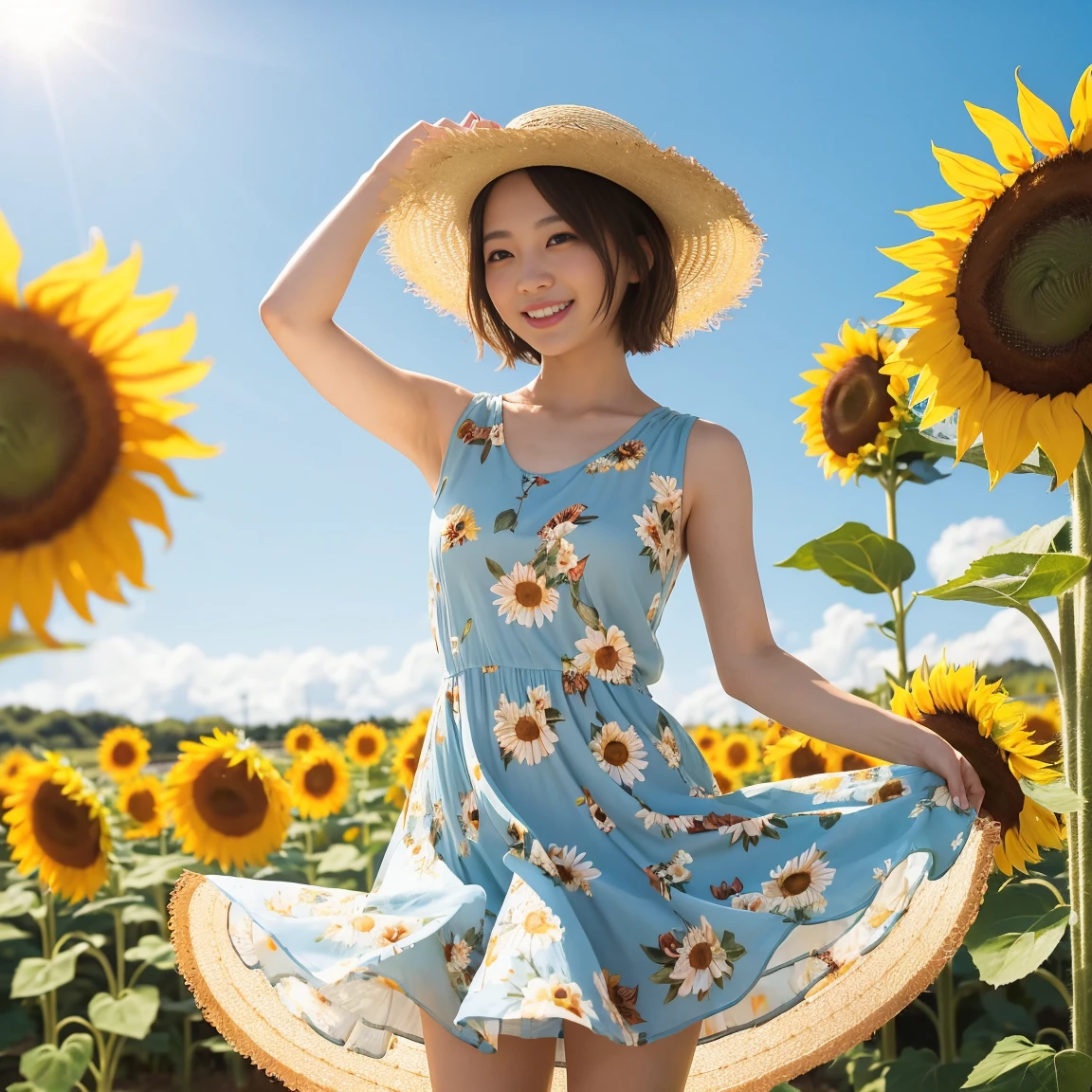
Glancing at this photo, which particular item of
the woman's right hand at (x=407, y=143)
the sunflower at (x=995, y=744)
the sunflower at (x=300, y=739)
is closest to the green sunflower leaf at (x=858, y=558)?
the sunflower at (x=995, y=744)

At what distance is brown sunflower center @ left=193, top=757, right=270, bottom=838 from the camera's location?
4316 mm

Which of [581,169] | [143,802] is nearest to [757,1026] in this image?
[581,169]

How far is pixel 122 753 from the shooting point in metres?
6.05

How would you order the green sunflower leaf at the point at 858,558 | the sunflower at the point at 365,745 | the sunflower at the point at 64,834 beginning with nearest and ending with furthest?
the green sunflower leaf at the point at 858,558
the sunflower at the point at 64,834
the sunflower at the point at 365,745

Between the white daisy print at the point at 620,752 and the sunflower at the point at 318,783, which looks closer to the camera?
the white daisy print at the point at 620,752

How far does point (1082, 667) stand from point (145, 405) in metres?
2.12

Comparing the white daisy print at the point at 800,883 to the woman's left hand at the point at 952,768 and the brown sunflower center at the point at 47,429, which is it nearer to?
the woman's left hand at the point at 952,768

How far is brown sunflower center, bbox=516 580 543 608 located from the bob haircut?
696mm

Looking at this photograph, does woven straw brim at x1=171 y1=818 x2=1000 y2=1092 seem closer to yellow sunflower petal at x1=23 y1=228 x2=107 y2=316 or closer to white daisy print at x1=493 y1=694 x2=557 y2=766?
white daisy print at x1=493 y1=694 x2=557 y2=766

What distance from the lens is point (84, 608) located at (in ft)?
1.83

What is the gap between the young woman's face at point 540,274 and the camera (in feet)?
7.76

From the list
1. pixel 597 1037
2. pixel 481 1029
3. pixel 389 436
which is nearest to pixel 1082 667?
pixel 597 1037

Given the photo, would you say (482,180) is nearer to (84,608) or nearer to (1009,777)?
(1009,777)

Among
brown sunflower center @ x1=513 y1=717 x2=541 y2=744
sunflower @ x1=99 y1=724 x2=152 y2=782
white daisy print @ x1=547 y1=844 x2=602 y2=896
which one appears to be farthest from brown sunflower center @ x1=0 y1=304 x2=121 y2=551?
sunflower @ x1=99 y1=724 x2=152 y2=782
